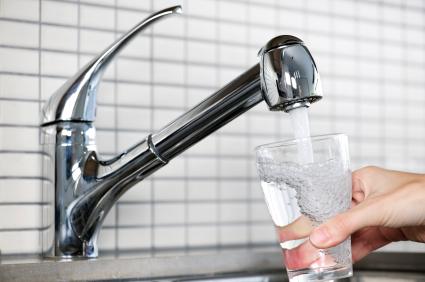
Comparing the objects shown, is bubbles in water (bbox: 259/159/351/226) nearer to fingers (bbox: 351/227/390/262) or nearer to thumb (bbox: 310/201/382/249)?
thumb (bbox: 310/201/382/249)

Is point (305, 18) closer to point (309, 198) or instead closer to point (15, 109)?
point (15, 109)

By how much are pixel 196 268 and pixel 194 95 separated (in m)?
0.35

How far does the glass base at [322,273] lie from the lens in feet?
2.31

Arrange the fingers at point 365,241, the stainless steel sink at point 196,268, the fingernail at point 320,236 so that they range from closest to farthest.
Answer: the fingernail at point 320,236 → the stainless steel sink at point 196,268 → the fingers at point 365,241

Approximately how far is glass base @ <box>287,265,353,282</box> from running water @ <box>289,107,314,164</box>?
12 cm

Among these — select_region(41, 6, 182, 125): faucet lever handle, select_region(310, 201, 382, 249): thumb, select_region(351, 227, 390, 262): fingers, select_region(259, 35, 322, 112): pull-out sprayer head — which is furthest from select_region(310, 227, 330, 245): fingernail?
select_region(41, 6, 182, 125): faucet lever handle

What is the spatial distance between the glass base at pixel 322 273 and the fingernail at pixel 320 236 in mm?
46

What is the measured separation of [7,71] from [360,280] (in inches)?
23.8

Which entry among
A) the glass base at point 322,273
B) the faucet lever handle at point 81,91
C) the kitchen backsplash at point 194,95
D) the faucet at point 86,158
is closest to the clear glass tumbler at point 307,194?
the glass base at point 322,273

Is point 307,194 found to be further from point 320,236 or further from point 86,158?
point 86,158

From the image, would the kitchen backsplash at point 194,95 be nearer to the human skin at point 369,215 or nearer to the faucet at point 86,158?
the faucet at point 86,158

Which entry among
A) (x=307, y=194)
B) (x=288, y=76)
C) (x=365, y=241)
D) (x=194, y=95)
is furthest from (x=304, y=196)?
(x=194, y=95)

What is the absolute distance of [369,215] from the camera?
72cm

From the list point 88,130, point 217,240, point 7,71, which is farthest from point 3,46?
point 217,240
